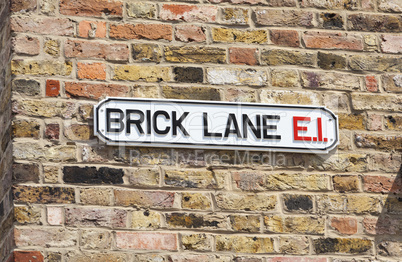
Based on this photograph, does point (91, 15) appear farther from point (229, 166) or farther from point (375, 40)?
point (375, 40)

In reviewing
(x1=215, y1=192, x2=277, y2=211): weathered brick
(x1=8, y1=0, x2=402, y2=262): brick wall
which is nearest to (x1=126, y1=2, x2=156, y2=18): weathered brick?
(x1=8, y1=0, x2=402, y2=262): brick wall

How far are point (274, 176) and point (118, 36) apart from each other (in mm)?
1052

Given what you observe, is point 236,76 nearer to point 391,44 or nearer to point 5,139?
point 391,44

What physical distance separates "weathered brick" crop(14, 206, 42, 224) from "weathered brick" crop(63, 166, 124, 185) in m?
0.20

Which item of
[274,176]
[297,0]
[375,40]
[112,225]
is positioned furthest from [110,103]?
[375,40]

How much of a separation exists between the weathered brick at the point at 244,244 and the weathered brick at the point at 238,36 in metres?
1.02

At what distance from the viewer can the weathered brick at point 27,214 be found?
3494mm

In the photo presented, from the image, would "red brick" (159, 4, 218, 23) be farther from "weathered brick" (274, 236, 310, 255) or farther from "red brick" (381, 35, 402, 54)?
"weathered brick" (274, 236, 310, 255)

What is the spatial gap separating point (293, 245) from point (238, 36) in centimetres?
111

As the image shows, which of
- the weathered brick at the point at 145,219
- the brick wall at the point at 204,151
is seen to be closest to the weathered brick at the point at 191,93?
the brick wall at the point at 204,151

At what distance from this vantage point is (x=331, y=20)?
4.07 metres

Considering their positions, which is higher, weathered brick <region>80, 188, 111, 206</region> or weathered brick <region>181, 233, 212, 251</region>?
weathered brick <region>80, 188, 111, 206</region>

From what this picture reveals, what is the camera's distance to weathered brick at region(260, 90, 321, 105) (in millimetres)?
3879

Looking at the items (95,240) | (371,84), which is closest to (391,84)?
(371,84)
